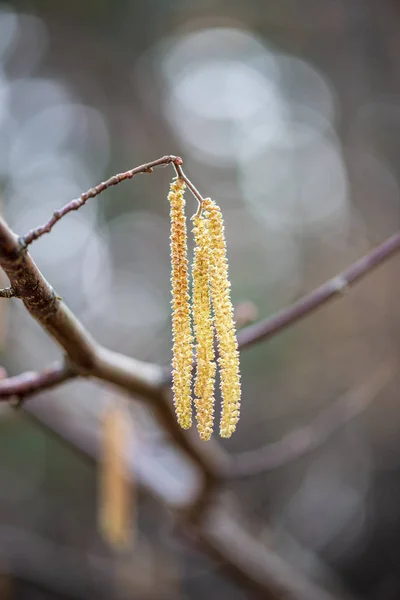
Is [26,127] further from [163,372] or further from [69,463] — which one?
[163,372]

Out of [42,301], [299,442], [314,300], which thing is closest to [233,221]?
[299,442]

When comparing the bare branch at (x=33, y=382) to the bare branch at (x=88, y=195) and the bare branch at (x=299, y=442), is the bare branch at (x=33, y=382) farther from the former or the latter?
the bare branch at (x=299, y=442)

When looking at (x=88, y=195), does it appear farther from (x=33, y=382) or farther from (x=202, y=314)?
(x=33, y=382)

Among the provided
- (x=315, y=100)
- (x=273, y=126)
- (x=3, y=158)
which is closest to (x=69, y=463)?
(x=3, y=158)

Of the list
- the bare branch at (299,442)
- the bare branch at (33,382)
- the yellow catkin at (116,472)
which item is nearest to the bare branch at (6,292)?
the bare branch at (33,382)

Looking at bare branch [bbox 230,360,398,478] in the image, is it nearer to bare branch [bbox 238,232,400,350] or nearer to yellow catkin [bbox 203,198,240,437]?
bare branch [bbox 238,232,400,350]

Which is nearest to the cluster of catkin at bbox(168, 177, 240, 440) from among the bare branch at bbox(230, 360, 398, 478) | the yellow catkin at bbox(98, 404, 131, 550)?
the yellow catkin at bbox(98, 404, 131, 550)
